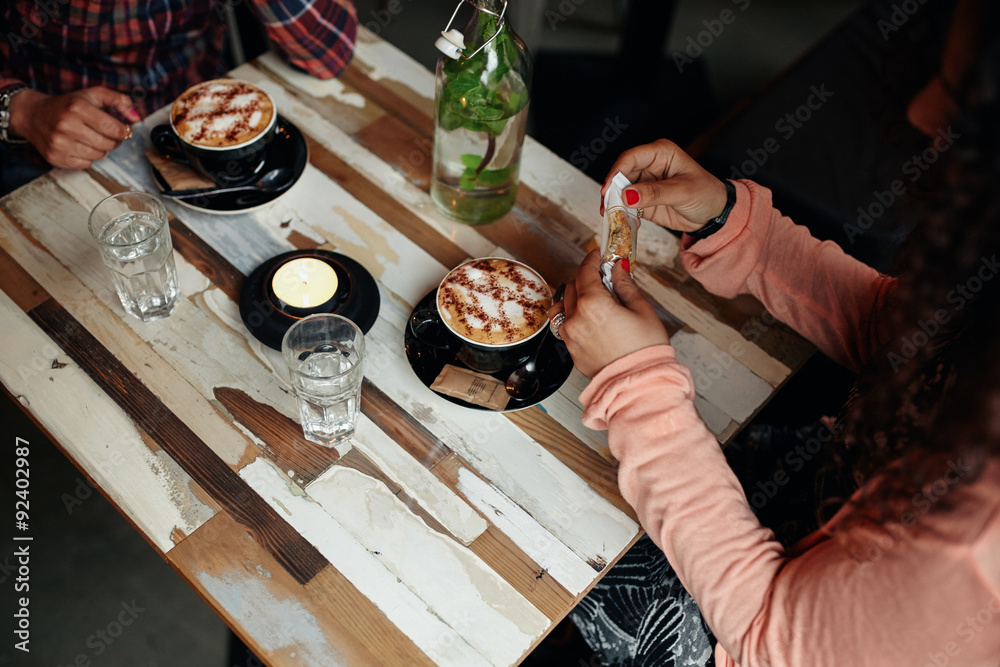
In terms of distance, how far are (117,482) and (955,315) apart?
1064 mm

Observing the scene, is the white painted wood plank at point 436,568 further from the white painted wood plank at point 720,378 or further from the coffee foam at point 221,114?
the coffee foam at point 221,114

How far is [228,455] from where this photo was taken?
3.18 feet

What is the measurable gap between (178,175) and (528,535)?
84 centimetres

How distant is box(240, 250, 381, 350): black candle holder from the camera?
106 centimetres

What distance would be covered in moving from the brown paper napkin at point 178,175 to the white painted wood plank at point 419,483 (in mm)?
524

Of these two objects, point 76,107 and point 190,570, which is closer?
point 190,570

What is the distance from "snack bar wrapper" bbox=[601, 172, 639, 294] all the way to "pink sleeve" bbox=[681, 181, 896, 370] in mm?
168

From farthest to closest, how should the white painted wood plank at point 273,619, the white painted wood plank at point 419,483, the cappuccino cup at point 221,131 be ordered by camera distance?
the cappuccino cup at point 221,131 < the white painted wood plank at point 419,483 < the white painted wood plank at point 273,619

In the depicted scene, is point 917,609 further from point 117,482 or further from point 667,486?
point 117,482

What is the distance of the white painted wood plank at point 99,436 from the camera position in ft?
3.01

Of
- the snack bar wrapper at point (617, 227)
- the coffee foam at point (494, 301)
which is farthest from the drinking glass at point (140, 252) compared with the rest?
the snack bar wrapper at point (617, 227)

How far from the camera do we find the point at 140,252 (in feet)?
3.31

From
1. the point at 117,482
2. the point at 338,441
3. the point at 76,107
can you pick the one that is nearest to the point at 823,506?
the point at 338,441

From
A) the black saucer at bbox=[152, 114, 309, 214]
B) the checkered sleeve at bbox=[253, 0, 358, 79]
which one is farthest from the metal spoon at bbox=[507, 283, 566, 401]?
the checkered sleeve at bbox=[253, 0, 358, 79]
